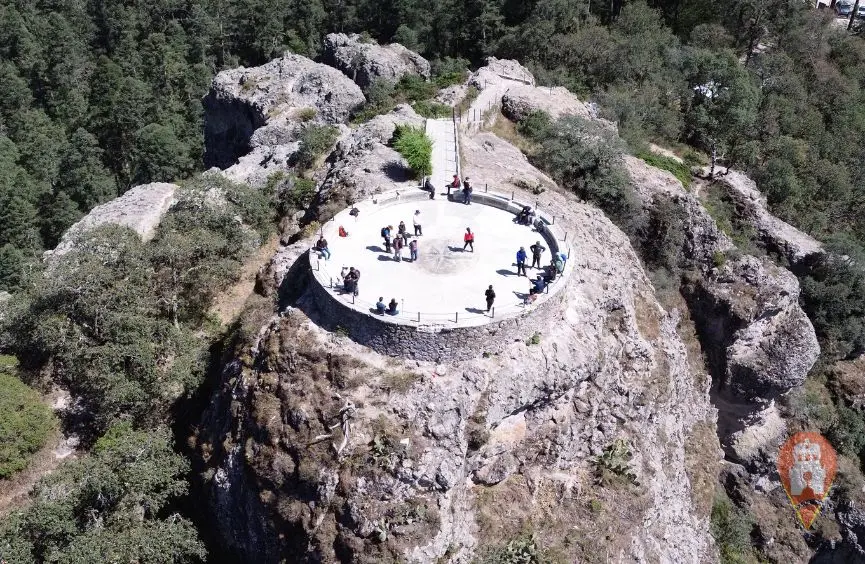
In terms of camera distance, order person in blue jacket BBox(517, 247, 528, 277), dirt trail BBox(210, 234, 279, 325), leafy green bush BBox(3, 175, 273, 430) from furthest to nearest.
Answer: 1. dirt trail BBox(210, 234, 279, 325)
2. leafy green bush BBox(3, 175, 273, 430)
3. person in blue jacket BBox(517, 247, 528, 277)

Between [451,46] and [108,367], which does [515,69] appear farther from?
[108,367]

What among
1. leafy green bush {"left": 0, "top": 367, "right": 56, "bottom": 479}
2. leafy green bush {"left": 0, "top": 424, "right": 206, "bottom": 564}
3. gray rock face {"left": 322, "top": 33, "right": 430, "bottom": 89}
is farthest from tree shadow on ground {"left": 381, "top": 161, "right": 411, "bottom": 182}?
gray rock face {"left": 322, "top": 33, "right": 430, "bottom": 89}

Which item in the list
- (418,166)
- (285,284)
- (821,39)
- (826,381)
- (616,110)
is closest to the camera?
(285,284)

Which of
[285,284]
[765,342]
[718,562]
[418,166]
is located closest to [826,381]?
[765,342]

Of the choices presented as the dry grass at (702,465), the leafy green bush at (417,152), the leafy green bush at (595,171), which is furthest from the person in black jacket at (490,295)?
the leafy green bush at (595,171)

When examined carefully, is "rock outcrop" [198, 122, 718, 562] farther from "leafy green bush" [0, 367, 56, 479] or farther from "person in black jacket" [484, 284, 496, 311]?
"leafy green bush" [0, 367, 56, 479]

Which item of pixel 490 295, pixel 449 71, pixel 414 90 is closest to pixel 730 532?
pixel 490 295

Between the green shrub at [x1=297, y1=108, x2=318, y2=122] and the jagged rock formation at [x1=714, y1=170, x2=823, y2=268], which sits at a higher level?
the green shrub at [x1=297, y1=108, x2=318, y2=122]
